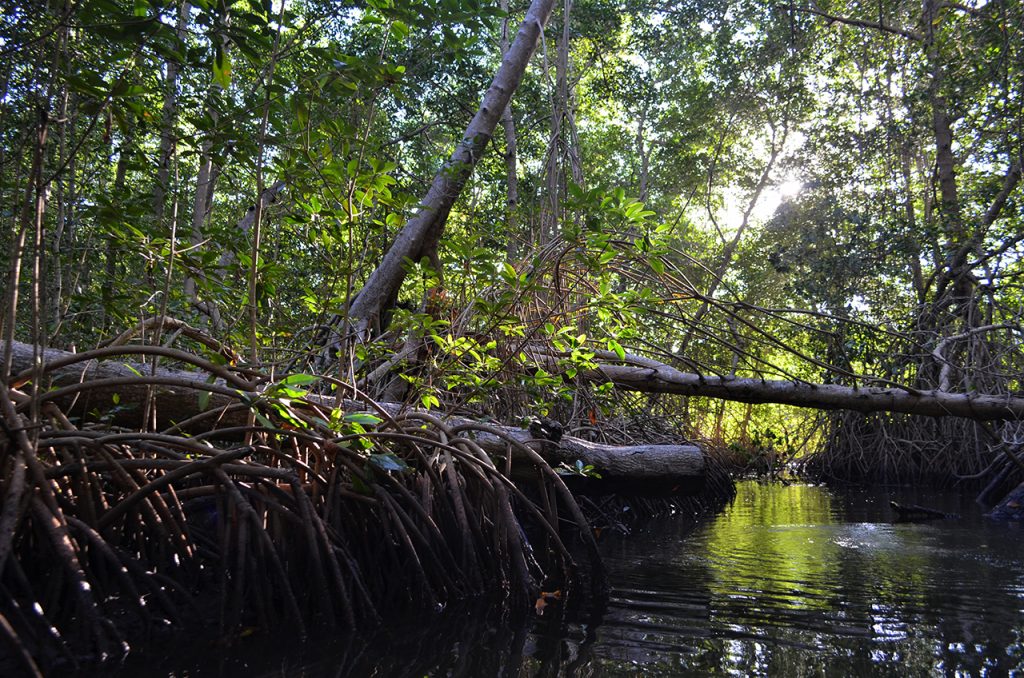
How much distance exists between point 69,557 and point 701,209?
17.8m

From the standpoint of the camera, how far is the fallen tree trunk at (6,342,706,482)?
2447mm

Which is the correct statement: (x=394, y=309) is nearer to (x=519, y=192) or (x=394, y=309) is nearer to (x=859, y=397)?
(x=859, y=397)

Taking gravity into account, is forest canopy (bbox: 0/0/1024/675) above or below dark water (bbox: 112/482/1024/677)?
above

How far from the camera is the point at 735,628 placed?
2.83 metres

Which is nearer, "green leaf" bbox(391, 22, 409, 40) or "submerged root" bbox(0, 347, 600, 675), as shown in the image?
"submerged root" bbox(0, 347, 600, 675)

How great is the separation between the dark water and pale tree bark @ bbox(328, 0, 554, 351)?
2370 mm

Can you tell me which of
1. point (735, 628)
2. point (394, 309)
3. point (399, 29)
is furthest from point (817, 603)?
point (399, 29)

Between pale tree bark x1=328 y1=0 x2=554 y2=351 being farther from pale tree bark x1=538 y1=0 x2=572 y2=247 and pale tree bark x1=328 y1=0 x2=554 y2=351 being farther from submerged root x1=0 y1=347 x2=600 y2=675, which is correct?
submerged root x1=0 y1=347 x2=600 y2=675

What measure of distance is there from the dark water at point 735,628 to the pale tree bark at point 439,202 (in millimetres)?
2370

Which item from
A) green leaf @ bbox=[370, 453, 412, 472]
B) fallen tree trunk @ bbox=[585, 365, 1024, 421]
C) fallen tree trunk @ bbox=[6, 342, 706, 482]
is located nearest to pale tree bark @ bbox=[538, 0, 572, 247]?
fallen tree trunk @ bbox=[585, 365, 1024, 421]

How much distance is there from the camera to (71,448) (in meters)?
2.61

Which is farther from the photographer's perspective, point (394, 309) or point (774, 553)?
point (774, 553)

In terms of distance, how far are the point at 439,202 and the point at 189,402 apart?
2264 mm

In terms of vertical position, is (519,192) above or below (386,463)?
above
